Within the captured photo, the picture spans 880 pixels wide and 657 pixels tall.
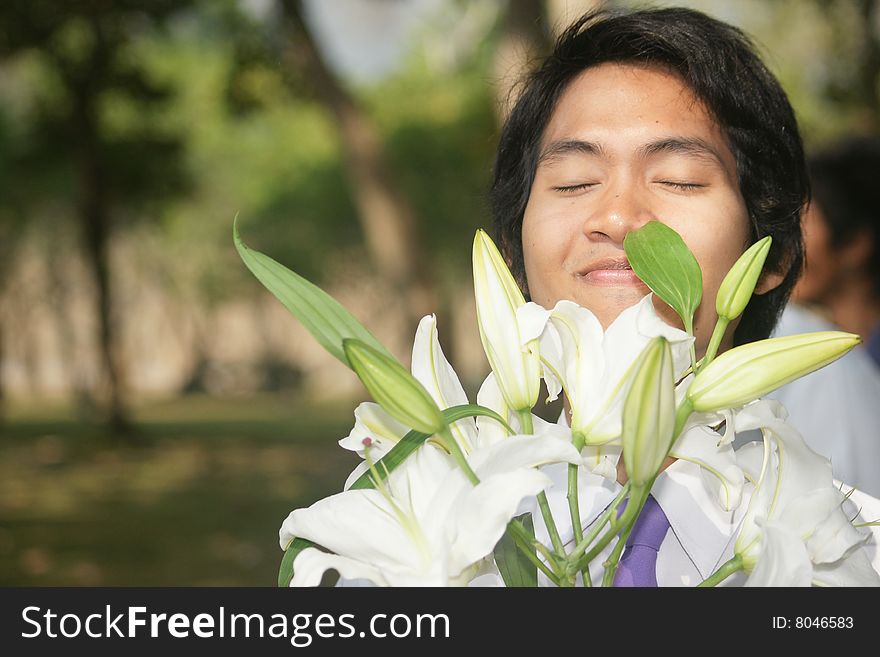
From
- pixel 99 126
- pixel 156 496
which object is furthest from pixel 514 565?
pixel 99 126

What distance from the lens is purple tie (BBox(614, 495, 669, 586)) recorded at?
92cm

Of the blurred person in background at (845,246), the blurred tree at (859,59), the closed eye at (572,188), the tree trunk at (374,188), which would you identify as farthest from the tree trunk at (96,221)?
the closed eye at (572,188)

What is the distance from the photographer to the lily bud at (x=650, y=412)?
53cm

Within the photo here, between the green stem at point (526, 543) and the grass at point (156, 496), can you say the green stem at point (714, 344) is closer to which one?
the green stem at point (526, 543)

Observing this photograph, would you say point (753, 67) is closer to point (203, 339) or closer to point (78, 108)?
point (78, 108)

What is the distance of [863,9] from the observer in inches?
303

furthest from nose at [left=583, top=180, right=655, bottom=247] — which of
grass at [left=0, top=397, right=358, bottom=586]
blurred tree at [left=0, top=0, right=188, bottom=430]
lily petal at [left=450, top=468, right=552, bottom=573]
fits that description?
blurred tree at [left=0, top=0, right=188, bottom=430]

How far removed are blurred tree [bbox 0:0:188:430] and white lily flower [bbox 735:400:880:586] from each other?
971 centimetres

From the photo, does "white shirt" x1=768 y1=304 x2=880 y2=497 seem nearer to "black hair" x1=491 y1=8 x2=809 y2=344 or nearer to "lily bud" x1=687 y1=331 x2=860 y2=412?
"black hair" x1=491 y1=8 x2=809 y2=344

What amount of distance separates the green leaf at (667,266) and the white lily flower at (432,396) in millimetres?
143

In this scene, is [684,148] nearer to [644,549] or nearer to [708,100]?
[708,100]

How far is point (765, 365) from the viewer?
58 cm

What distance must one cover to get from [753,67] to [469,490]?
79cm
